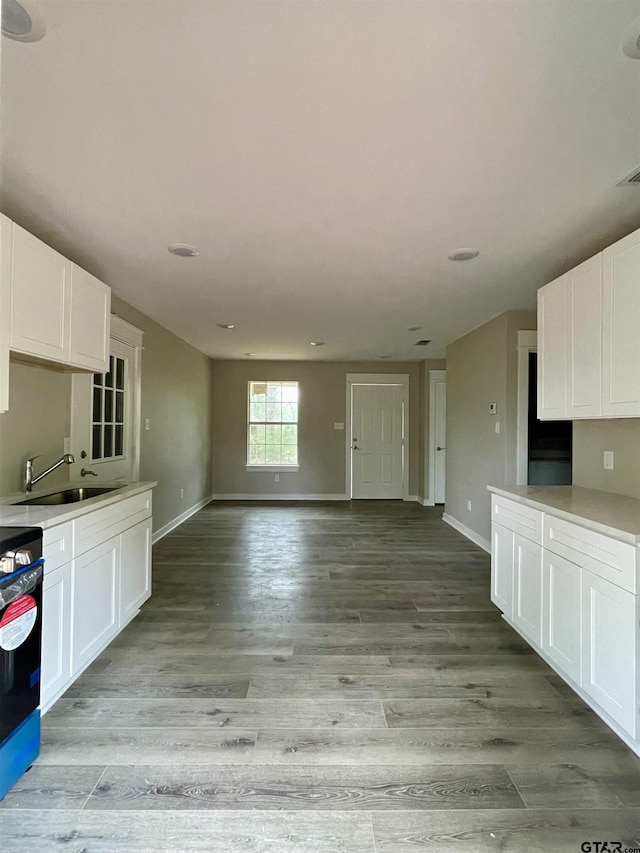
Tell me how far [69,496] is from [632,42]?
335 cm

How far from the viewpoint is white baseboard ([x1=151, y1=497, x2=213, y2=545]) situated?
4.53 metres

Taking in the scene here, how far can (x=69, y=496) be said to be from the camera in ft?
8.69

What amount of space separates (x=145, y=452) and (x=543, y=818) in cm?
401

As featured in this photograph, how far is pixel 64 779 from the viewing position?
1.48 metres

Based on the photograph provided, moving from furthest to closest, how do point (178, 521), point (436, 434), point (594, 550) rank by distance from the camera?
point (436, 434), point (178, 521), point (594, 550)

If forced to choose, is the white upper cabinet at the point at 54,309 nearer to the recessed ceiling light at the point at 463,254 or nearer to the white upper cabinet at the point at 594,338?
the recessed ceiling light at the point at 463,254

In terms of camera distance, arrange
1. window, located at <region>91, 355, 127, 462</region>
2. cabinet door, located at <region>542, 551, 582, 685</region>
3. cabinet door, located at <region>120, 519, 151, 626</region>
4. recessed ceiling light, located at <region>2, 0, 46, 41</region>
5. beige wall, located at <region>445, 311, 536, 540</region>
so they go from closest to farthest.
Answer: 1. recessed ceiling light, located at <region>2, 0, 46, 41</region>
2. cabinet door, located at <region>542, 551, 582, 685</region>
3. cabinet door, located at <region>120, 519, 151, 626</region>
4. window, located at <region>91, 355, 127, 462</region>
5. beige wall, located at <region>445, 311, 536, 540</region>

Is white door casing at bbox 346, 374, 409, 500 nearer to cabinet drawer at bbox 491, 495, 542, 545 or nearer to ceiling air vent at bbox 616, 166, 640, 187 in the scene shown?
cabinet drawer at bbox 491, 495, 542, 545

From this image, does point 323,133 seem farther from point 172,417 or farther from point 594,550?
point 172,417

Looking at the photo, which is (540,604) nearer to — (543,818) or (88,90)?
(543,818)

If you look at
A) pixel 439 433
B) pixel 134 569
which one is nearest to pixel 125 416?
pixel 134 569

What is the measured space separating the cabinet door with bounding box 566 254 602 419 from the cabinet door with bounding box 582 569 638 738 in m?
1.07

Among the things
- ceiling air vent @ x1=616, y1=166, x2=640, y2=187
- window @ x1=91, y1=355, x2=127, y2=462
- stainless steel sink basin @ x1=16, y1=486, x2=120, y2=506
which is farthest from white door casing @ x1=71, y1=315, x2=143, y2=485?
ceiling air vent @ x1=616, y1=166, x2=640, y2=187

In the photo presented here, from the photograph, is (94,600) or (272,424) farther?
(272,424)
